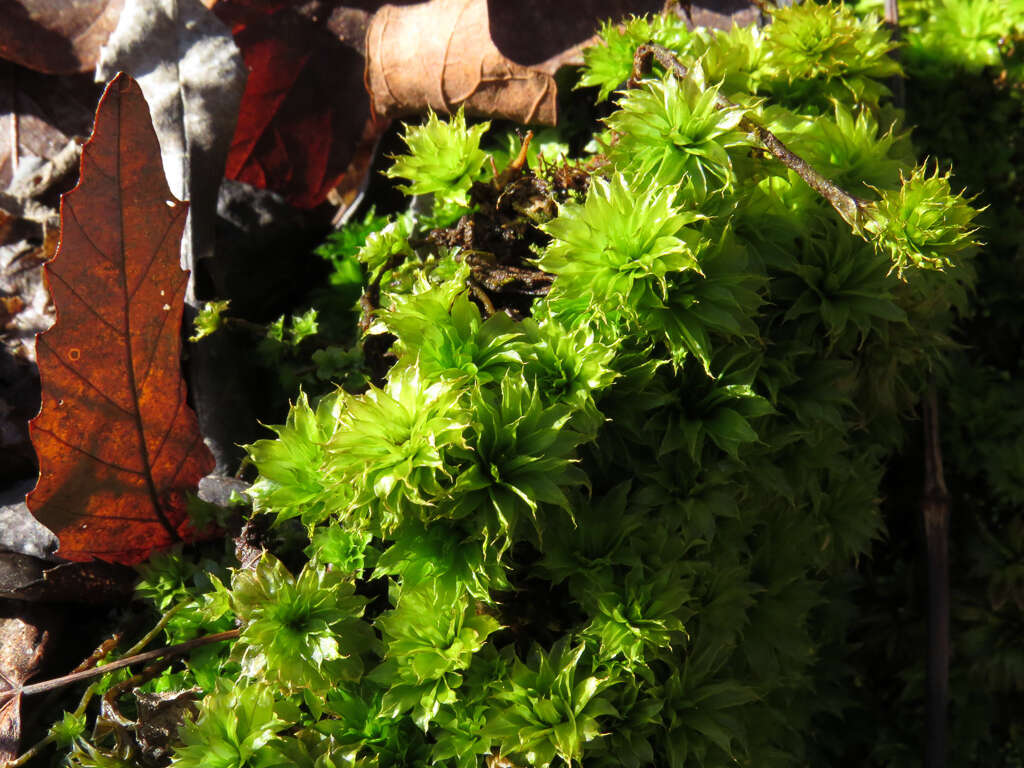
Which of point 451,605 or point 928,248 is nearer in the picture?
point 451,605

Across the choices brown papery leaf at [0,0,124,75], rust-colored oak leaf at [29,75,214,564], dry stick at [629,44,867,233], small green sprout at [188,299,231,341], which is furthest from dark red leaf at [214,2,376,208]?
dry stick at [629,44,867,233]

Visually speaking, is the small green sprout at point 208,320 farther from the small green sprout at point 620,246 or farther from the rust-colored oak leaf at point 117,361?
the small green sprout at point 620,246

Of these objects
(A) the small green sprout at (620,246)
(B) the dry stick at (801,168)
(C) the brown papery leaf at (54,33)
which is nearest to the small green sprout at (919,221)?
(B) the dry stick at (801,168)

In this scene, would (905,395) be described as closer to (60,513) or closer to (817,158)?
(817,158)

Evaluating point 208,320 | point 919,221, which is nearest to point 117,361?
point 208,320

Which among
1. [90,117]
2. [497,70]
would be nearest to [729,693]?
[497,70]
